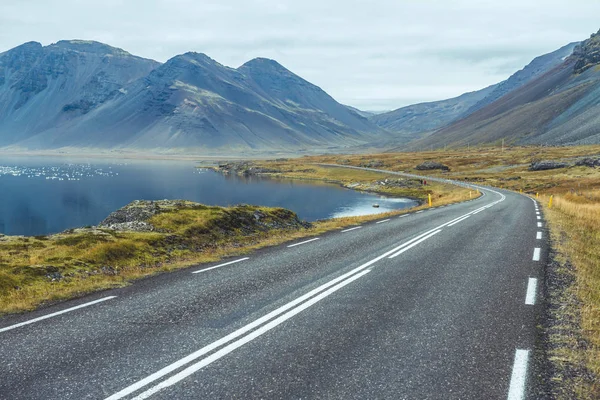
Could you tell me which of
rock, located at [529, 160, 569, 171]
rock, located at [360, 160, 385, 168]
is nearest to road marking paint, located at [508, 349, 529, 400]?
rock, located at [529, 160, 569, 171]

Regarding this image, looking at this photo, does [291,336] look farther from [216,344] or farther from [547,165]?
[547,165]

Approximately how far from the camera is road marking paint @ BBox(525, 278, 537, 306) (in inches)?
372

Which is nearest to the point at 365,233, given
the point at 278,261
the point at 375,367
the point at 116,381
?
the point at 278,261

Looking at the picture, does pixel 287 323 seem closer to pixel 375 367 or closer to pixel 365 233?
pixel 375 367

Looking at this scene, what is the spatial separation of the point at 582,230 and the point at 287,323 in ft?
59.9

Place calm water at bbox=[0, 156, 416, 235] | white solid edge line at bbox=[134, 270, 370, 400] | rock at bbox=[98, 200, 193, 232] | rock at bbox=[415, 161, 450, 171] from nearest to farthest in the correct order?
white solid edge line at bbox=[134, 270, 370, 400]
rock at bbox=[98, 200, 193, 232]
calm water at bbox=[0, 156, 416, 235]
rock at bbox=[415, 161, 450, 171]

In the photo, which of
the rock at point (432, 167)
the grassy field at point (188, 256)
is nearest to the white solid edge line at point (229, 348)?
the grassy field at point (188, 256)

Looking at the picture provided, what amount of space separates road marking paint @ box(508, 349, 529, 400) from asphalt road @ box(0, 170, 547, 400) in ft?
0.08

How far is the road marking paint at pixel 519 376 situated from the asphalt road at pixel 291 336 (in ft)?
0.08

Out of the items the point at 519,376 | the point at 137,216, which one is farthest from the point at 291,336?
the point at 137,216

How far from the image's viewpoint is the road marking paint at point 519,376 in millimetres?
5684

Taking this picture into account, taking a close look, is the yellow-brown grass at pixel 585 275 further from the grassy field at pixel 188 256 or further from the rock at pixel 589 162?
the rock at pixel 589 162

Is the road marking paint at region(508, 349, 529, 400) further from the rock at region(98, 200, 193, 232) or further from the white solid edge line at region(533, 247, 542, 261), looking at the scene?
the rock at region(98, 200, 193, 232)

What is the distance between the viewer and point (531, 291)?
10.2 meters
